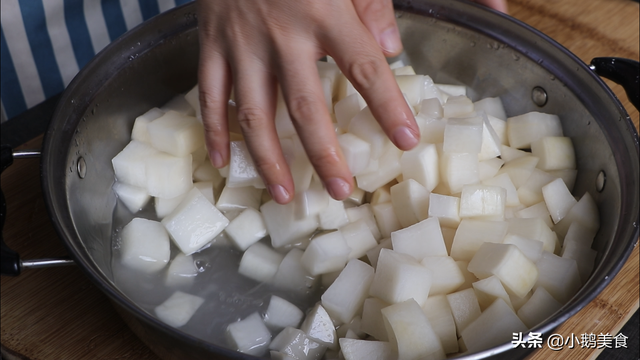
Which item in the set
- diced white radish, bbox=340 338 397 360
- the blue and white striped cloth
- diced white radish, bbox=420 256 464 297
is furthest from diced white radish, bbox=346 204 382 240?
the blue and white striped cloth

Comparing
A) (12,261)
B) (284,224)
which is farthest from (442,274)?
(12,261)

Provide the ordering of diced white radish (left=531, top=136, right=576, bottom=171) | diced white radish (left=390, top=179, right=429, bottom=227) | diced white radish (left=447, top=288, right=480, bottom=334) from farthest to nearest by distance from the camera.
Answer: diced white radish (left=531, top=136, right=576, bottom=171), diced white radish (left=390, top=179, right=429, bottom=227), diced white radish (left=447, top=288, right=480, bottom=334)

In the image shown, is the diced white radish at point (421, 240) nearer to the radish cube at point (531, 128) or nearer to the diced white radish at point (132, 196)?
the radish cube at point (531, 128)

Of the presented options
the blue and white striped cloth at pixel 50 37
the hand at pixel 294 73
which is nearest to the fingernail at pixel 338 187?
the hand at pixel 294 73

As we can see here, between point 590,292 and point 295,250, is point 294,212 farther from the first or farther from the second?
point 590,292

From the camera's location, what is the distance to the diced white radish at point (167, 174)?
0.96 m

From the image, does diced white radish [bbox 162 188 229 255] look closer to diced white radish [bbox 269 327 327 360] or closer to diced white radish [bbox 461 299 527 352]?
diced white radish [bbox 269 327 327 360]

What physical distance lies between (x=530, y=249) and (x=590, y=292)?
21cm

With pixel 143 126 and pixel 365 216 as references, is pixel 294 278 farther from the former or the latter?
pixel 143 126

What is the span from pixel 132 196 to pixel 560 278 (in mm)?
749

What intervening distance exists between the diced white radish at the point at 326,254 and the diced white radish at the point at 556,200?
0.37 metres

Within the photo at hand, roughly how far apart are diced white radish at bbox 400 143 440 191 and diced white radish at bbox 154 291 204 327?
1.36ft

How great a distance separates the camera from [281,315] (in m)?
0.86

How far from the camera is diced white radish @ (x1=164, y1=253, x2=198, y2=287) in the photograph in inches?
36.1
